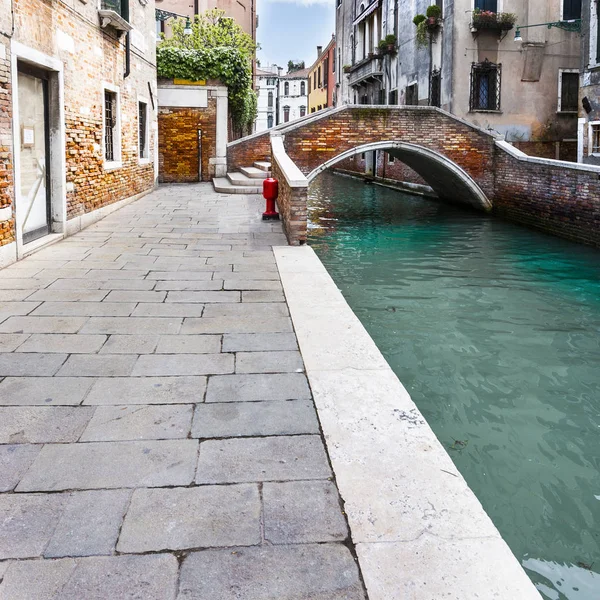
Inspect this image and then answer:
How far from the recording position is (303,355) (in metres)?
3.64

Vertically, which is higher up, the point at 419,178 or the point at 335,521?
the point at 419,178

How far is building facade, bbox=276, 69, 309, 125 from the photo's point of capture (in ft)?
181

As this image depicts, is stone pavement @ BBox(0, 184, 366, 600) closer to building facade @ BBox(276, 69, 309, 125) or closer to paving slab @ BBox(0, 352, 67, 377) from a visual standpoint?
paving slab @ BBox(0, 352, 67, 377)

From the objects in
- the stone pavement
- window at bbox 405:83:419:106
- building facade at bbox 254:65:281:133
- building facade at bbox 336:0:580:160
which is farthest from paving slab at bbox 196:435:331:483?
building facade at bbox 254:65:281:133

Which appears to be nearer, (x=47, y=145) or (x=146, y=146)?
(x=47, y=145)

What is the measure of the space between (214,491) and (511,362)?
3.39m

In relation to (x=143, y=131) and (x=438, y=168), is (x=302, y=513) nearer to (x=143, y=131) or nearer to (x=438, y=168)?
(x=143, y=131)

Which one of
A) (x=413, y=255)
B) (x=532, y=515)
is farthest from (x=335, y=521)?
(x=413, y=255)

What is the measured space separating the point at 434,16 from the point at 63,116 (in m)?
12.2

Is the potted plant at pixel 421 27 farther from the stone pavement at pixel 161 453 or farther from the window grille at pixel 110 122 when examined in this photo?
the stone pavement at pixel 161 453

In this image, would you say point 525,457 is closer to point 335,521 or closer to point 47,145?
point 335,521

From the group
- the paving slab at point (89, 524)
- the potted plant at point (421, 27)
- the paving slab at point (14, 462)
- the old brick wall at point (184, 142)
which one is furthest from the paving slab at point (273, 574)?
the potted plant at point (421, 27)

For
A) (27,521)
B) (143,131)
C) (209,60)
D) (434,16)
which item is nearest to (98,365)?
(27,521)

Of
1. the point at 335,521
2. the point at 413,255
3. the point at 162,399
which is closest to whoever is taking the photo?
the point at 335,521
